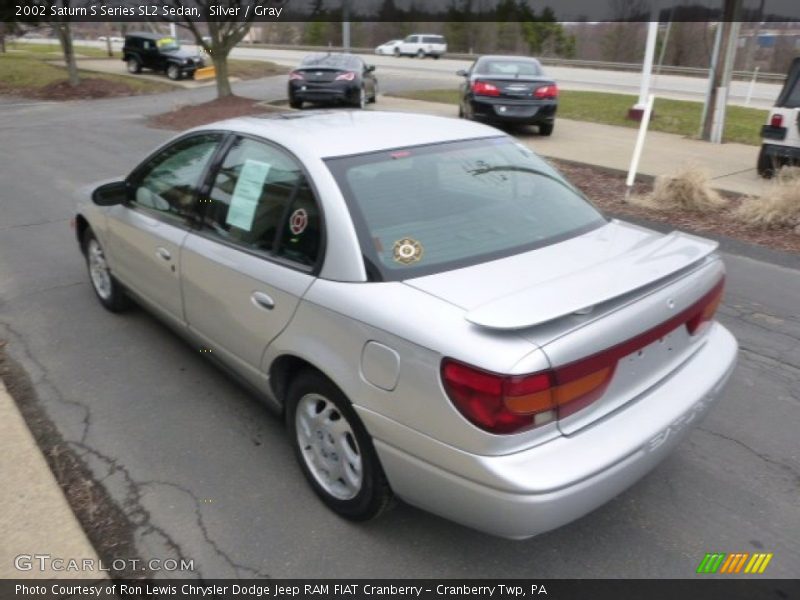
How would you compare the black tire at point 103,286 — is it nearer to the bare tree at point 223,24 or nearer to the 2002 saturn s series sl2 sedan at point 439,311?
the 2002 saturn s series sl2 sedan at point 439,311

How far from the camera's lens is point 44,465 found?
3.09 metres

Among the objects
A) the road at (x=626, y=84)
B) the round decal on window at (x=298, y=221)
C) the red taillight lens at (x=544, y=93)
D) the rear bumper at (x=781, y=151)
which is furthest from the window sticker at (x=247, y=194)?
the road at (x=626, y=84)

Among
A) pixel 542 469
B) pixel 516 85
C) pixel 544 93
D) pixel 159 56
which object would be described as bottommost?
pixel 542 469

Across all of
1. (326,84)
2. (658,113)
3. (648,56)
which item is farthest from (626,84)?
(326,84)

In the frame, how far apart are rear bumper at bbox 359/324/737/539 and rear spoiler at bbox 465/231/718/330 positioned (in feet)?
1.40

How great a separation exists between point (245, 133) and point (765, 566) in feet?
9.81

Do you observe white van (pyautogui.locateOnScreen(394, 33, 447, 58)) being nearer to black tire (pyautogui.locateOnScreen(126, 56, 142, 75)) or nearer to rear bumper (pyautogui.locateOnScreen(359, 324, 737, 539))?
black tire (pyautogui.locateOnScreen(126, 56, 142, 75))

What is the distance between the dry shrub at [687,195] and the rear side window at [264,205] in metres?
6.07

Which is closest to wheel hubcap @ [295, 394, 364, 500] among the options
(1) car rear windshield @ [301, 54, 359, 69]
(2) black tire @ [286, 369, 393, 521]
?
(2) black tire @ [286, 369, 393, 521]

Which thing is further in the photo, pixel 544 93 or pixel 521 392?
pixel 544 93

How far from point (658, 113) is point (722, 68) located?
207 inches

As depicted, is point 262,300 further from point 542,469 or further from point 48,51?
point 48,51

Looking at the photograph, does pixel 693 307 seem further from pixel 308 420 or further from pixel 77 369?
pixel 77 369

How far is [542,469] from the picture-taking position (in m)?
2.12
